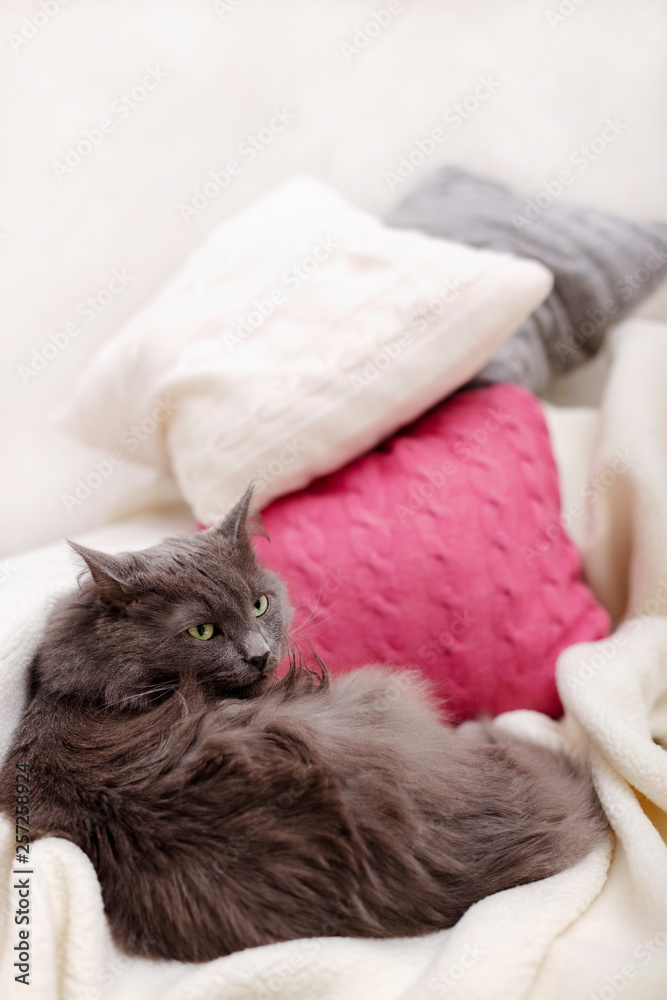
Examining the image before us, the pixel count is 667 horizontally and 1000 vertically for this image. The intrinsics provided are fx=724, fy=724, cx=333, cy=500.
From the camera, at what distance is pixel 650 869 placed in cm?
80

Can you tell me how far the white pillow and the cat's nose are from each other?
1.13ft

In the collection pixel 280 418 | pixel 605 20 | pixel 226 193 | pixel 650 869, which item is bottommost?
pixel 650 869

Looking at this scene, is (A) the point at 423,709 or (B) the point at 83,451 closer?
(A) the point at 423,709

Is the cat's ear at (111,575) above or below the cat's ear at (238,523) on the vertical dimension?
above

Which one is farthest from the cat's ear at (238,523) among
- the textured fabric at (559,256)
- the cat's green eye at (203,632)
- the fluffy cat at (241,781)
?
the textured fabric at (559,256)

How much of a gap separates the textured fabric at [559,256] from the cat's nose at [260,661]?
2.42 feet

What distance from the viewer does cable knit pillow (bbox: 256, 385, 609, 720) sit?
3.53 feet

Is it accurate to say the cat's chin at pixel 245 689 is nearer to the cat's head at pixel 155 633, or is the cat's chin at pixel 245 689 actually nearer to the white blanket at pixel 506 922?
the cat's head at pixel 155 633

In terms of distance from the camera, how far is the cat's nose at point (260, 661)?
864mm

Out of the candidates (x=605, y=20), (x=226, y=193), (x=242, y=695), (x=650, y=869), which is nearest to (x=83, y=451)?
(x=226, y=193)

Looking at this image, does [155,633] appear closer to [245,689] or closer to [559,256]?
[245,689]

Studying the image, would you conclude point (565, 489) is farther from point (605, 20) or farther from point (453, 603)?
point (605, 20)

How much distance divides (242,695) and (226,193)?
1.31 meters

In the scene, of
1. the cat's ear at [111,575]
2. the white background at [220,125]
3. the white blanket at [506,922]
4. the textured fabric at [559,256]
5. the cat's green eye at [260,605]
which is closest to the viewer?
the white blanket at [506,922]
